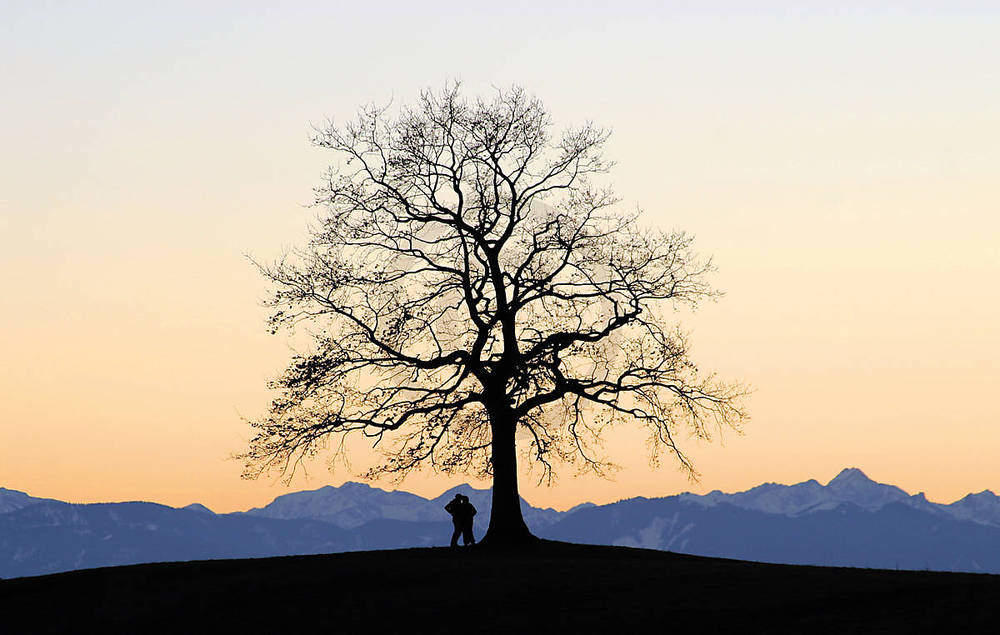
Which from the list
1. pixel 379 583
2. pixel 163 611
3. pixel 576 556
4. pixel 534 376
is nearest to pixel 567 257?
pixel 534 376

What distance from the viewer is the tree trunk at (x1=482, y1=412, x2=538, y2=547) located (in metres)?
56.2

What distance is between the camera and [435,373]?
56844 mm

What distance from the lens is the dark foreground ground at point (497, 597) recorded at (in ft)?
111

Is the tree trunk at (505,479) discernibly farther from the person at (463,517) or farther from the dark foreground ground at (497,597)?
the dark foreground ground at (497,597)

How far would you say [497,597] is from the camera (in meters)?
39.4

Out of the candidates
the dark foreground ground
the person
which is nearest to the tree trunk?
the person

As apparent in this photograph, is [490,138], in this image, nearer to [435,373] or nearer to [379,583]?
[435,373]

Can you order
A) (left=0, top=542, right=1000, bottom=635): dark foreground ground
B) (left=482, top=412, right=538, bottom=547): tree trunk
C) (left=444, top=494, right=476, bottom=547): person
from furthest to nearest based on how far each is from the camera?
(left=482, top=412, right=538, bottom=547): tree trunk → (left=444, top=494, right=476, bottom=547): person → (left=0, top=542, right=1000, bottom=635): dark foreground ground

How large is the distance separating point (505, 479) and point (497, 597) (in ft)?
57.0

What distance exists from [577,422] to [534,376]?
306 centimetres

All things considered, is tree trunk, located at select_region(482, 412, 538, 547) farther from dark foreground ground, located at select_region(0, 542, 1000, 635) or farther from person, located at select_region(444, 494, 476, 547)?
dark foreground ground, located at select_region(0, 542, 1000, 635)

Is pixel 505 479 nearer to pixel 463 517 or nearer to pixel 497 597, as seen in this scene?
pixel 463 517

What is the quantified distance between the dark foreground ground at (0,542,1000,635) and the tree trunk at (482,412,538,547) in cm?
244

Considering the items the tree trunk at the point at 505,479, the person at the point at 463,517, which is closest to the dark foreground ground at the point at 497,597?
the person at the point at 463,517
